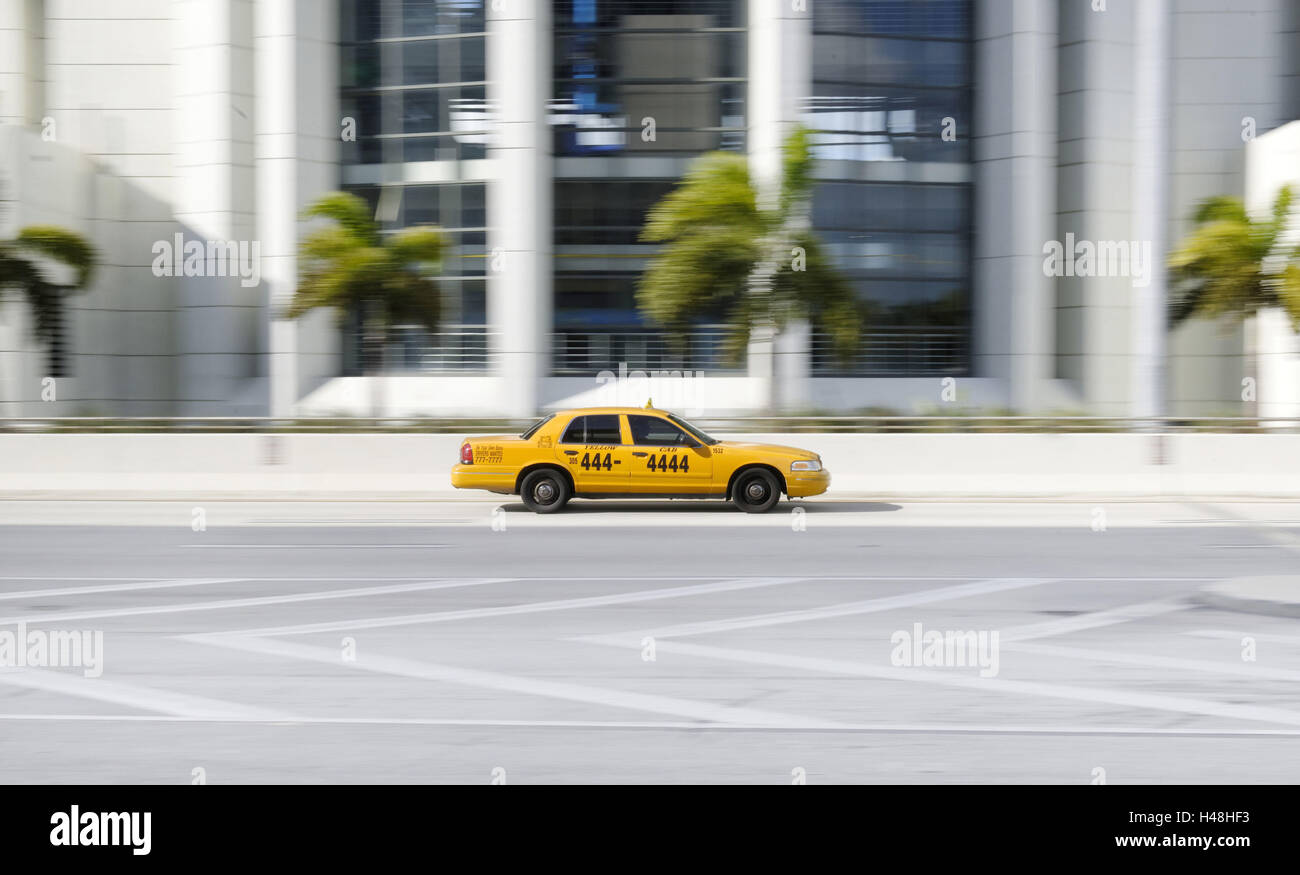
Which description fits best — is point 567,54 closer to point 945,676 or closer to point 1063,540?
point 1063,540

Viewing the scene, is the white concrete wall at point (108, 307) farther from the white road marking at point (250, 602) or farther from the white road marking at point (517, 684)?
the white road marking at point (517, 684)

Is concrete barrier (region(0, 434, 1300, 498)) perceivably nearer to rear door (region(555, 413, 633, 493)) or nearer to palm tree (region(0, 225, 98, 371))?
rear door (region(555, 413, 633, 493))

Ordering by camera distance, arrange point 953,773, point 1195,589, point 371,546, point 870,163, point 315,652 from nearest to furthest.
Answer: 1. point 953,773
2. point 315,652
3. point 1195,589
4. point 371,546
5. point 870,163

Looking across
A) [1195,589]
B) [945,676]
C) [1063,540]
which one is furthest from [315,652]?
[1063,540]

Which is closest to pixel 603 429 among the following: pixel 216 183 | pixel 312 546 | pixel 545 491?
pixel 545 491

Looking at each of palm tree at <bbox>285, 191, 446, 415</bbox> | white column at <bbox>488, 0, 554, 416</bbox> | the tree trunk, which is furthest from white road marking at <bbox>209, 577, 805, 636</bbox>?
white column at <bbox>488, 0, 554, 416</bbox>

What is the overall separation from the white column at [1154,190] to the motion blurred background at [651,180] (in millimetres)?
10275

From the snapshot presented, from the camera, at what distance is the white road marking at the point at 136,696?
5800 mm

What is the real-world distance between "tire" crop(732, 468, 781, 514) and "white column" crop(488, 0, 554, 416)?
1305 cm

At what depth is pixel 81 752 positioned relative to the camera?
17.0ft

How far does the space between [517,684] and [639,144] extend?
25.5 meters

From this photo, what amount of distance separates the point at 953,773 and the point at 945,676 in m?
1.69

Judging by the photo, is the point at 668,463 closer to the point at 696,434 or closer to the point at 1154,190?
the point at 696,434

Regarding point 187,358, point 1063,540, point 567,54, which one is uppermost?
point 567,54
